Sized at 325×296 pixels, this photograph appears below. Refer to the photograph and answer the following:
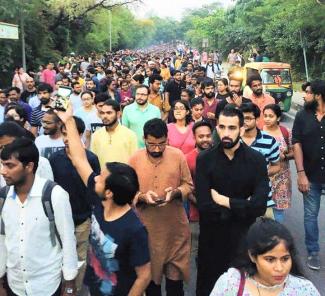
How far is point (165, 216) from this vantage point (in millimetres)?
4242

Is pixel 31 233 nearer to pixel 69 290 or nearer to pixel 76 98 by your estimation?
pixel 69 290

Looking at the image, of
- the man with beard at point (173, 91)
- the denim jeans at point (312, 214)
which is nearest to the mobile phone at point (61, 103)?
the denim jeans at point (312, 214)

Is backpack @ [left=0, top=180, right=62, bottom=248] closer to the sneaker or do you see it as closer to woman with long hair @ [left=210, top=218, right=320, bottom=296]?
woman with long hair @ [left=210, top=218, right=320, bottom=296]

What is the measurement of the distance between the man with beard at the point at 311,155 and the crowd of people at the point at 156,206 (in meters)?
0.01

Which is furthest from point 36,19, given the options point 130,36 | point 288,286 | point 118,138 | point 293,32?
point 130,36

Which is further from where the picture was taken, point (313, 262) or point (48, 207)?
point (313, 262)

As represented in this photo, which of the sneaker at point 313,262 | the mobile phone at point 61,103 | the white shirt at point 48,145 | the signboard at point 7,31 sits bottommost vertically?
the sneaker at point 313,262

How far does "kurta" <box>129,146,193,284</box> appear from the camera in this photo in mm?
4215

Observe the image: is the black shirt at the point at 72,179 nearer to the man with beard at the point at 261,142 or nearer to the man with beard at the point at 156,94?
the man with beard at the point at 261,142

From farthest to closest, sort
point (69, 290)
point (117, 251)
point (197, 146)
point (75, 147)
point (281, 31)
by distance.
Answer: point (281, 31), point (197, 146), point (75, 147), point (69, 290), point (117, 251)

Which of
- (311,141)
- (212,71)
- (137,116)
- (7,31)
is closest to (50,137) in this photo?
(137,116)

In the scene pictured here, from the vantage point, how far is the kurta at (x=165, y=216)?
421 cm

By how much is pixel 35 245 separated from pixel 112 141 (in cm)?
267

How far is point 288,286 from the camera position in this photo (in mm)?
2434
